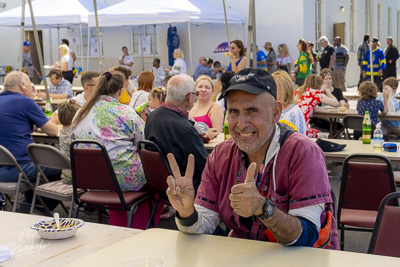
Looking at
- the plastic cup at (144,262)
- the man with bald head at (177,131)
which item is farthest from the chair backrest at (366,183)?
the plastic cup at (144,262)

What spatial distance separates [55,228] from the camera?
251 cm

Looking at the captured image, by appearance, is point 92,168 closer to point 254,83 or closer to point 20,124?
point 20,124

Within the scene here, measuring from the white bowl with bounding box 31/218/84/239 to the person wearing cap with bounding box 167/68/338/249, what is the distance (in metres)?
0.47

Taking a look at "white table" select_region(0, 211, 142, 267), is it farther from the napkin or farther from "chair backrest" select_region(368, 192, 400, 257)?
"chair backrest" select_region(368, 192, 400, 257)

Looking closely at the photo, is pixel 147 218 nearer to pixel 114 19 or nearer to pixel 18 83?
pixel 18 83

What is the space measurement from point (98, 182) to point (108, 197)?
147 mm

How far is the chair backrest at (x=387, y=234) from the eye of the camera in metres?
2.43

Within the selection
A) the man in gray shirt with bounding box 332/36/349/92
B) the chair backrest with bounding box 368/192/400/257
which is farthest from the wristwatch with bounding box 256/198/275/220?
the man in gray shirt with bounding box 332/36/349/92

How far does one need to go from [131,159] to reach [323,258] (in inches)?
114

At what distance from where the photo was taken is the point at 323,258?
2016 mm

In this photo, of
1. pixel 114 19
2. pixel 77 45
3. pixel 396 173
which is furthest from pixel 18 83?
pixel 77 45

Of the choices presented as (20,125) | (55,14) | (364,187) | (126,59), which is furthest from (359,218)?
(126,59)

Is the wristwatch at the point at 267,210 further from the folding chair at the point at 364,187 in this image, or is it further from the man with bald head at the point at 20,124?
the man with bald head at the point at 20,124

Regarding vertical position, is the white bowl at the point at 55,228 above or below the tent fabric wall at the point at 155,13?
below
